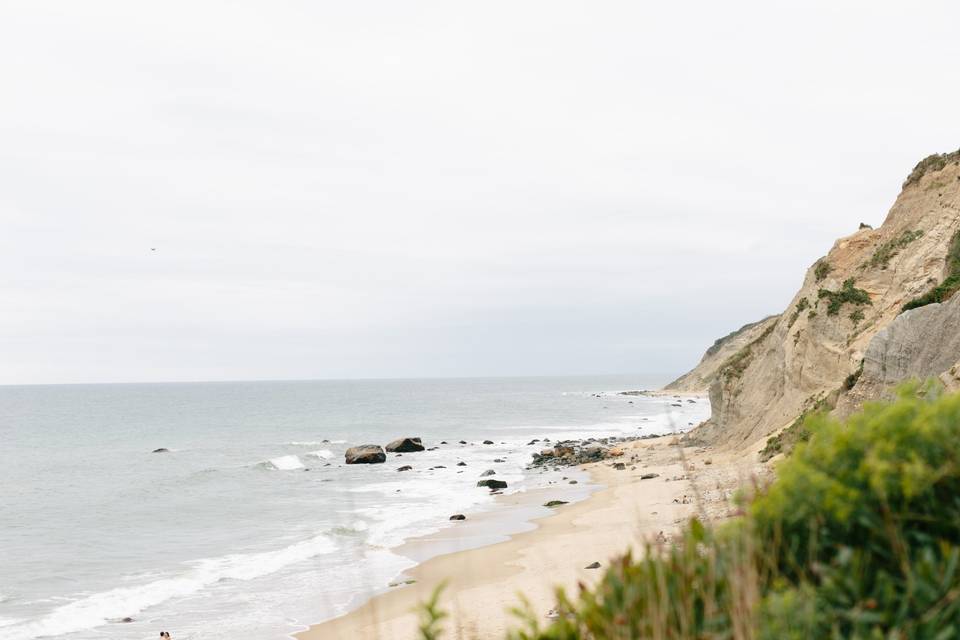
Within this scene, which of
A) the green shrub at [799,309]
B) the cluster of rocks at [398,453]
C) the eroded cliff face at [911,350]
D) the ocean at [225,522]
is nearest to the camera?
the ocean at [225,522]

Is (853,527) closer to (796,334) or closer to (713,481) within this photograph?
(713,481)

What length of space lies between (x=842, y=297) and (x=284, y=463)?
131ft

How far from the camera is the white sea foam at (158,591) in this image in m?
19.2

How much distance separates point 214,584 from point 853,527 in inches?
833

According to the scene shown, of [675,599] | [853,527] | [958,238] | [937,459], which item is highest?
[958,238]

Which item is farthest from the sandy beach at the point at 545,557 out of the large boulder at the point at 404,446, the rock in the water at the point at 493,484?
the large boulder at the point at 404,446

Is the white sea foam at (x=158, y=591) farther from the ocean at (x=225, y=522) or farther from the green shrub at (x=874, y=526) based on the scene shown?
the green shrub at (x=874, y=526)

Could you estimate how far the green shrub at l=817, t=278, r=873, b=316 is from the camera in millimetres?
33875

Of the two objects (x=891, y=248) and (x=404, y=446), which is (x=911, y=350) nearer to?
(x=891, y=248)

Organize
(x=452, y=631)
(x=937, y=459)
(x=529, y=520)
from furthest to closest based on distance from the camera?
(x=529, y=520), (x=452, y=631), (x=937, y=459)

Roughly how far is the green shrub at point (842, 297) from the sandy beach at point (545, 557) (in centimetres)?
689

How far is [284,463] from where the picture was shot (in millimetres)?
58562

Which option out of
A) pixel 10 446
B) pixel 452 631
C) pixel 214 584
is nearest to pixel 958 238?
pixel 452 631

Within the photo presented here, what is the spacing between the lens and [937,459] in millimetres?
4367
